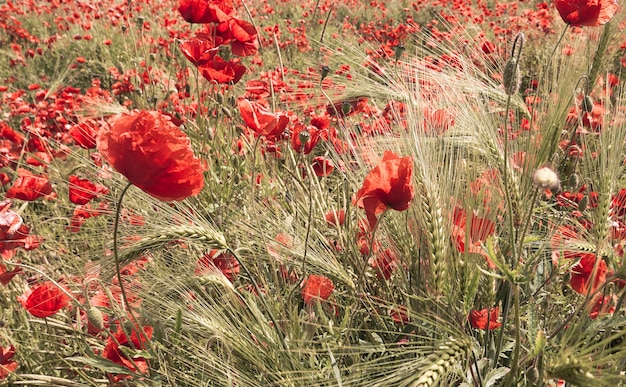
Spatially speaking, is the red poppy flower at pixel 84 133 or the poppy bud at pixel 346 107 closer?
the red poppy flower at pixel 84 133

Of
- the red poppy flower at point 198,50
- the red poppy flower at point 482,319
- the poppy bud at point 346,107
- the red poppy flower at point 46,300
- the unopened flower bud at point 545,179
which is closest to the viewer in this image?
the unopened flower bud at point 545,179

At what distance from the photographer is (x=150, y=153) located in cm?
82

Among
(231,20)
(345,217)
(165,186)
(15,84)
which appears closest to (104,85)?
(15,84)

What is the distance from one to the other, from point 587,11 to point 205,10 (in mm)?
958

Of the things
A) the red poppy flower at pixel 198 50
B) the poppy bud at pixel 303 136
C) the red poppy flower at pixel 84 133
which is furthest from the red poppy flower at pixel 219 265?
the red poppy flower at pixel 198 50

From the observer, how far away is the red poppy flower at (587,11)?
4.02ft

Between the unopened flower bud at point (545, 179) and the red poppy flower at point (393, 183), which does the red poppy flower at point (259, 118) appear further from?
the unopened flower bud at point (545, 179)

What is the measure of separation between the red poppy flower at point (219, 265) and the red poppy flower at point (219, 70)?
0.48m

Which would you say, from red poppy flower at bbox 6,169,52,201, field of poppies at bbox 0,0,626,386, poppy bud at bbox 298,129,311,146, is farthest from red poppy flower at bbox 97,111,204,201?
red poppy flower at bbox 6,169,52,201

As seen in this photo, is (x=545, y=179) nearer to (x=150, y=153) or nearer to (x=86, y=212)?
(x=150, y=153)

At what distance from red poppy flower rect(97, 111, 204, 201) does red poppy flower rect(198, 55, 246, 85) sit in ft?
2.25

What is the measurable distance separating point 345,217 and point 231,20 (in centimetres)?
68

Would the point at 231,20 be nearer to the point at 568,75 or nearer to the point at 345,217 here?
the point at 345,217

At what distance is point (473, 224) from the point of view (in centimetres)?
99
